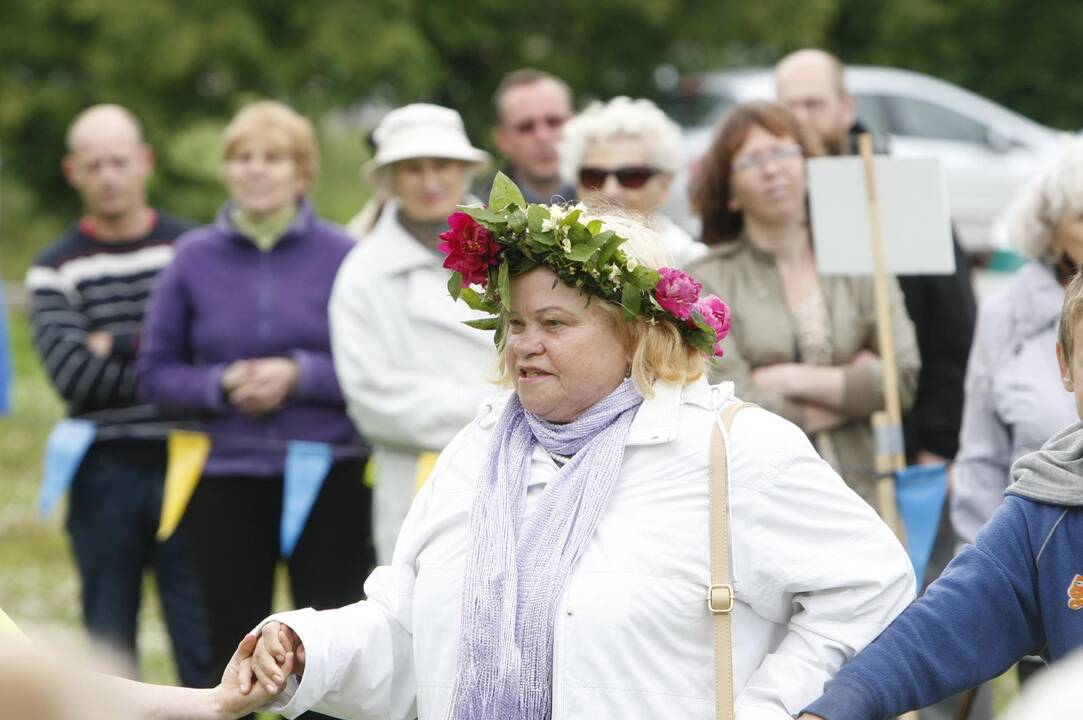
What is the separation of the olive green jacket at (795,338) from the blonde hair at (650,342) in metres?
1.64

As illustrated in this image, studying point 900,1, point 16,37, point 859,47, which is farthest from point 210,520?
point 859,47

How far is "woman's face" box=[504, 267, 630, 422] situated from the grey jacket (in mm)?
1878

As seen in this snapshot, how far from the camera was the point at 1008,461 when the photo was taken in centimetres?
520

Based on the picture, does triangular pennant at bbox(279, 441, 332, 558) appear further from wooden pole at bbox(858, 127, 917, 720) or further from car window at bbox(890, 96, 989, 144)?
car window at bbox(890, 96, 989, 144)

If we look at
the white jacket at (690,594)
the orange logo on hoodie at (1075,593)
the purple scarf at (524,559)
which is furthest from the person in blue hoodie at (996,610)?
the purple scarf at (524,559)

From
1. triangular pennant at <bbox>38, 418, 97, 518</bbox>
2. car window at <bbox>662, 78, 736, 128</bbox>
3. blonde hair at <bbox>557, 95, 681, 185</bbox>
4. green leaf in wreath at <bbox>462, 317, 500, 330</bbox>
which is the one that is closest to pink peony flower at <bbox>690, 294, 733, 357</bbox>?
green leaf in wreath at <bbox>462, 317, 500, 330</bbox>

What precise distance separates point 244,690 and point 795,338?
8.43ft

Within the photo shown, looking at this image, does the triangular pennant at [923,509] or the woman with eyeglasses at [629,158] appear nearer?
the triangular pennant at [923,509]

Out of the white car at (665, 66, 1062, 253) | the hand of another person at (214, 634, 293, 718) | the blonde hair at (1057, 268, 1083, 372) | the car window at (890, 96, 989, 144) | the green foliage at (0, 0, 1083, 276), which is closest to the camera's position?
the blonde hair at (1057, 268, 1083, 372)

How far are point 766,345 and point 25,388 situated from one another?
1147 centimetres

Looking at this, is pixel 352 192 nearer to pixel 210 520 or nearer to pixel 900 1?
pixel 900 1

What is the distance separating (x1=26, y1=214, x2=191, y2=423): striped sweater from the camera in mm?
7062

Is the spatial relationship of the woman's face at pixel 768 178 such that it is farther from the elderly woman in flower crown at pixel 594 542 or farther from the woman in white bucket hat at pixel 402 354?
the elderly woman in flower crown at pixel 594 542

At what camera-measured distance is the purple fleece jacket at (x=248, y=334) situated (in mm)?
6379
